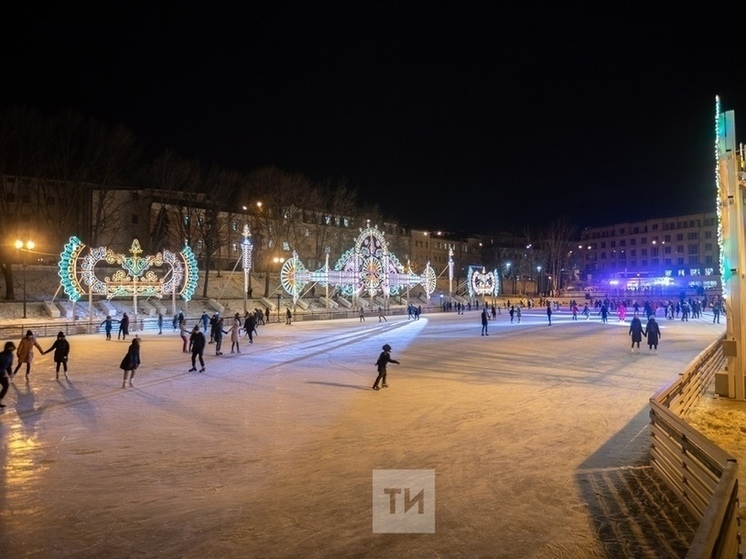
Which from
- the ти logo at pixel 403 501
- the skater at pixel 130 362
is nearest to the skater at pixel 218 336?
the skater at pixel 130 362

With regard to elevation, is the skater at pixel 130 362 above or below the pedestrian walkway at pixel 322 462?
above

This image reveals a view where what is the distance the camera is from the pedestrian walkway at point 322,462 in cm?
516

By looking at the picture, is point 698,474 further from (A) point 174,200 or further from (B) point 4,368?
(A) point 174,200

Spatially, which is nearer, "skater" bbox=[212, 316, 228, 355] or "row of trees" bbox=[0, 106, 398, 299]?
"skater" bbox=[212, 316, 228, 355]

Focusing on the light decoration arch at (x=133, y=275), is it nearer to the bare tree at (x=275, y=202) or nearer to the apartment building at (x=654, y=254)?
the bare tree at (x=275, y=202)

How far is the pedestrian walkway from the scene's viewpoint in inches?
203

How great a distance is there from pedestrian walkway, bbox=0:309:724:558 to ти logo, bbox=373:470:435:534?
0.39ft

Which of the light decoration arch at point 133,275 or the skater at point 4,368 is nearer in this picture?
the skater at point 4,368

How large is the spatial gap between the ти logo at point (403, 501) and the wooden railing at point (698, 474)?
2.56m

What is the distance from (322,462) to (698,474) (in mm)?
4492

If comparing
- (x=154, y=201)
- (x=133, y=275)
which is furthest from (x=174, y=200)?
(x=133, y=275)

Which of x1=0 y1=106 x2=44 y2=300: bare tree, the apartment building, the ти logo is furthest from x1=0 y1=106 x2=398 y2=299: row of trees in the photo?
the apartment building

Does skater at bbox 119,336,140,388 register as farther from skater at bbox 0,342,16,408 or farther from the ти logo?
the ти logo

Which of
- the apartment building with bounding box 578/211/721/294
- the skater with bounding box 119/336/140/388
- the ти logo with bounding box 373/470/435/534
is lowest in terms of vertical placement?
the ти logo with bounding box 373/470/435/534
